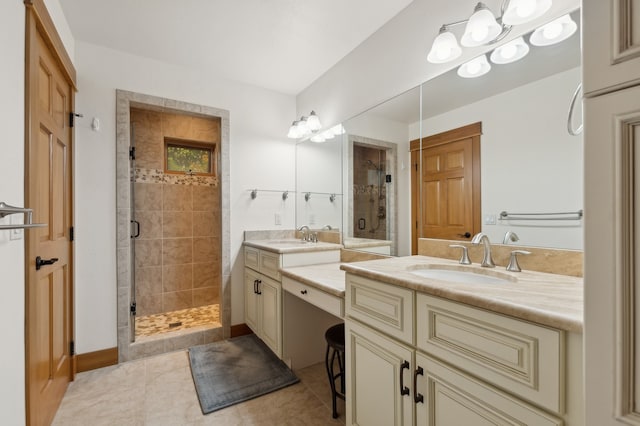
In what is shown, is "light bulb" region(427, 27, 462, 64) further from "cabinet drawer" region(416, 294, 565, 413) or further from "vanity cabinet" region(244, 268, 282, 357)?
"vanity cabinet" region(244, 268, 282, 357)

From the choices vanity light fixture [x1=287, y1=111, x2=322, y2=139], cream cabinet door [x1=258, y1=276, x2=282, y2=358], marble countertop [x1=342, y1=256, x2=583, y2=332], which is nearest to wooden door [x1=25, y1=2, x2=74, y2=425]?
cream cabinet door [x1=258, y1=276, x2=282, y2=358]

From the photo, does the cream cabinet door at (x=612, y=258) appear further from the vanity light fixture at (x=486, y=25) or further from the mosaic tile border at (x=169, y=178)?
the mosaic tile border at (x=169, y=178)

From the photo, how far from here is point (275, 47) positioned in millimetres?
2287

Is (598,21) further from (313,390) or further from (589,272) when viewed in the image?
(313,390)

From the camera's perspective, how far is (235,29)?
2.07 metres

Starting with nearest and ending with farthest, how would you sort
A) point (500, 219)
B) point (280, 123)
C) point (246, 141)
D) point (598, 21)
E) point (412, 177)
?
point (598, 21), point (500, 219), point (412, 177), point (246, 141), point (280, 123)

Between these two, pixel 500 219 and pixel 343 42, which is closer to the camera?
pixel 500 219

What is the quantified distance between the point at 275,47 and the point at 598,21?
7.18ft

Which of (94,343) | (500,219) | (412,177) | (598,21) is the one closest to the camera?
(598,21)
